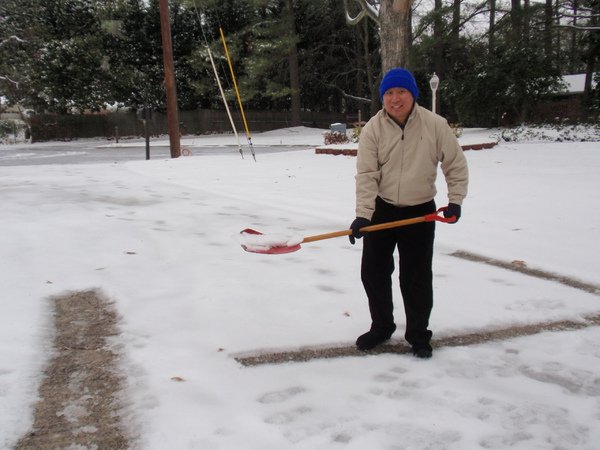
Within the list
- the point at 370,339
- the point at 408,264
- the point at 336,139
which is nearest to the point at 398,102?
the point at 408,264

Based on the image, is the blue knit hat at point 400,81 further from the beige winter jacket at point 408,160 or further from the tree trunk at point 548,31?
the tree trunk at point 548,31

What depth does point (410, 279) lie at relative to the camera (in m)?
3.12

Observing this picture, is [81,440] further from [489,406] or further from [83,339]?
[489,406]

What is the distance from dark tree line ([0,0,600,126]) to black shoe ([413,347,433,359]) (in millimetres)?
24317

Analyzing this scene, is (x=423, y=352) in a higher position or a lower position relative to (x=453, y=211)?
lower

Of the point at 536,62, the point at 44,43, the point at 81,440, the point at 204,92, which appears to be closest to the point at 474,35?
the point at 536,62

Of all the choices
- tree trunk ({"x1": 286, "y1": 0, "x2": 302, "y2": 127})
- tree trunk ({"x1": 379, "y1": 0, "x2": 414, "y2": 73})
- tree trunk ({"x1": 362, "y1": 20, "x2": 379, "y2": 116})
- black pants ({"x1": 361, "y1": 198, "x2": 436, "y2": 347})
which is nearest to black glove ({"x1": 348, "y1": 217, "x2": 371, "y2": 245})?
black pants ({"x1": 361, "y1": 198, "x2": 436, "y2": 347})

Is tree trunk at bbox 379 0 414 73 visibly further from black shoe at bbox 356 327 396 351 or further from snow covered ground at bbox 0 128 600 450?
black shoe at bbox 356 327 396 351

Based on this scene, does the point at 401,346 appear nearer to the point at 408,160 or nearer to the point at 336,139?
the point at 408,160

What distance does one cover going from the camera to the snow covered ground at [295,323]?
7.89 feet

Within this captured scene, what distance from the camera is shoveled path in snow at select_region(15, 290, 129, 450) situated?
231cm

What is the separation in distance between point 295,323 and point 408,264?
0.89 m

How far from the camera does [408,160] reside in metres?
3.03

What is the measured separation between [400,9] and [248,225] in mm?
8041
